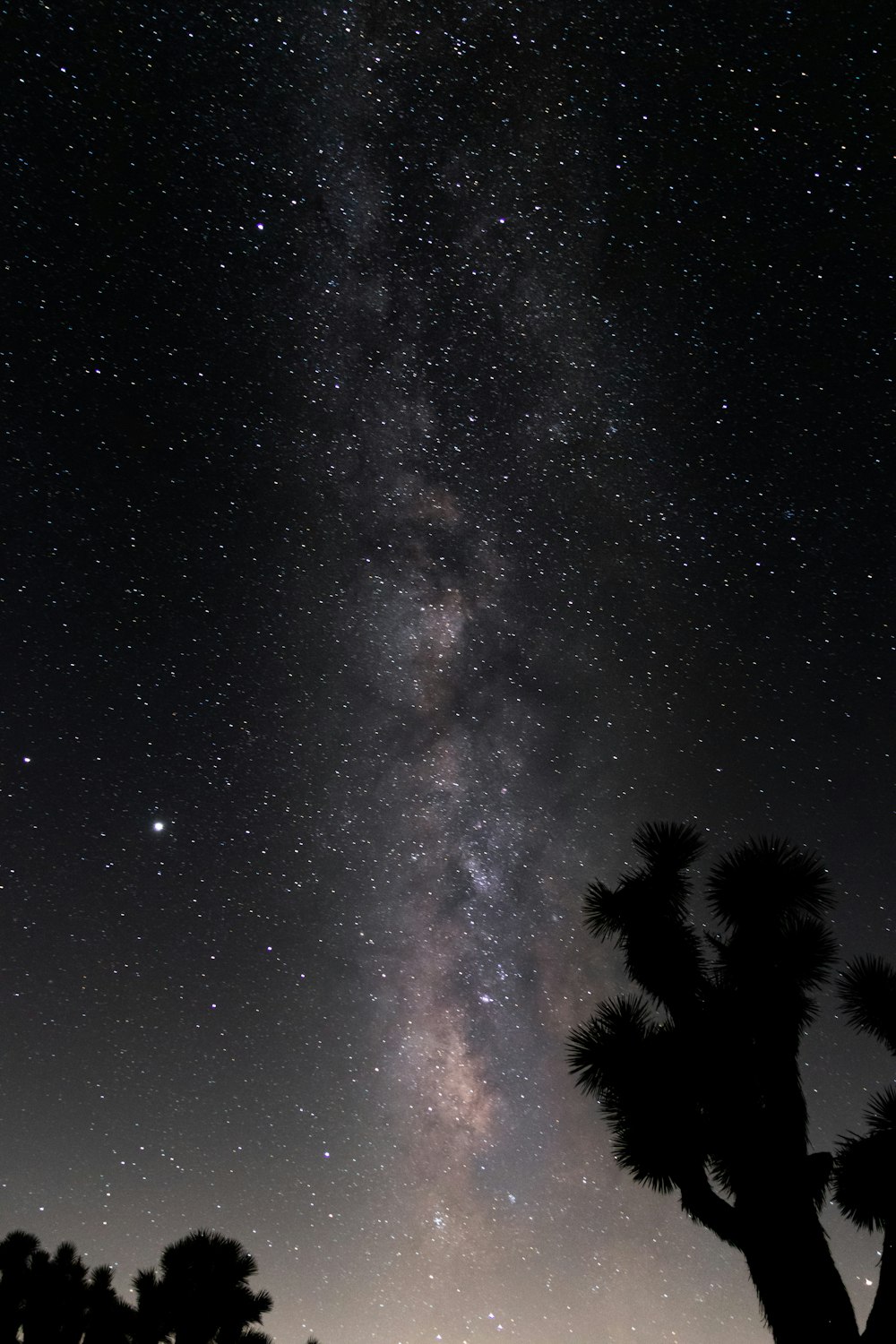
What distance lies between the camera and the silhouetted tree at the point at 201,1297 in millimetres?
14266

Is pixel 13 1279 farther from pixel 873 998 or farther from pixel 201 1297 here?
pixel 873 998

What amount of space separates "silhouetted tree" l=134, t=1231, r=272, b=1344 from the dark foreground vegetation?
0.5 inches

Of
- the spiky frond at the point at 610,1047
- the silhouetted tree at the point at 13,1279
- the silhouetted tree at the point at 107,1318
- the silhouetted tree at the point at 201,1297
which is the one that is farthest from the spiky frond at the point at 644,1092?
the silhouetted tree at the point at 13,1279

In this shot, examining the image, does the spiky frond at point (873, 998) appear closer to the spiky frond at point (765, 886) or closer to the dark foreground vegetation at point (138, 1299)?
the spiky frond at point (765, 886)

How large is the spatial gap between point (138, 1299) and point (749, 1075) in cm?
1469

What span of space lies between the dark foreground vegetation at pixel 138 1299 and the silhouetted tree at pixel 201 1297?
13mm

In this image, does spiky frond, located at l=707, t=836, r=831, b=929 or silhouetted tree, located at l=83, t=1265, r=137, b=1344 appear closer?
spiky frond, located at l=707, t=836, r=831, b=929

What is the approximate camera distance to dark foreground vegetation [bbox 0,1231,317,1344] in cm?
1435

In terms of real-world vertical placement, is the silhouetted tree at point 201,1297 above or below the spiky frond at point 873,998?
below

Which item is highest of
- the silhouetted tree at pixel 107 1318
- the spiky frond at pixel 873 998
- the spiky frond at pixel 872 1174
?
the spiky frond at pixel 873 998

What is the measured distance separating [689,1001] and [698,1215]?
5.70 ft

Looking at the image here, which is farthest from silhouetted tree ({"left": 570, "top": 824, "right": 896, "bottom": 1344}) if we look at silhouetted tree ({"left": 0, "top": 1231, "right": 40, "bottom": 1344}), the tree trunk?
silhouetted tree ({"left": 0, "top": 1231, "right": 40, "bottom": 1344})

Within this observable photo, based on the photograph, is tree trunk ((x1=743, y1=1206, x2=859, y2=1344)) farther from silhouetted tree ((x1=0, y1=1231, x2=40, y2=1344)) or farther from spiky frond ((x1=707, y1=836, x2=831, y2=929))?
silhouetted tree ((x1=0, y1=1231, x2=40, y2=1344))

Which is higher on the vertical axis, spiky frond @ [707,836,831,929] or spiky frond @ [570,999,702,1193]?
spiky frond @ [707,836,831,929]
